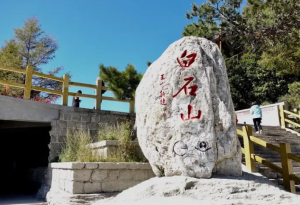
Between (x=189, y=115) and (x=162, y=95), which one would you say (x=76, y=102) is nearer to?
(x=162, y=95)

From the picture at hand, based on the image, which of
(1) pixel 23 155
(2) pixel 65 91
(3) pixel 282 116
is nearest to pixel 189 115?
(2) pixel 65 91

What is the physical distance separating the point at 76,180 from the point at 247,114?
10.2m

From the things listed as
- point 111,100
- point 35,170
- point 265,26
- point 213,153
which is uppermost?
point 265,26

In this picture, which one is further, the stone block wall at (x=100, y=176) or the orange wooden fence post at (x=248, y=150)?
the orange wooden fence post at (x=248, y=150)

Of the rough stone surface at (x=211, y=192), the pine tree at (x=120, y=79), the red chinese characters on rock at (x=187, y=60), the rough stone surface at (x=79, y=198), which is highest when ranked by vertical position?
the pine tree at (x=120, y=79)

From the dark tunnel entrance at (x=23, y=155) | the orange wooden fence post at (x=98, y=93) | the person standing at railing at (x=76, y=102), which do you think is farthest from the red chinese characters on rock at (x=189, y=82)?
the dark tunnel entrance at (x=23, y=155)

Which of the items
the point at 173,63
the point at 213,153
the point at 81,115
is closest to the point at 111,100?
the point at 81,115

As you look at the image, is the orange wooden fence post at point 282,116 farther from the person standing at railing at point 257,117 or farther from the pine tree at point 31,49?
the pine tree at point 31,49

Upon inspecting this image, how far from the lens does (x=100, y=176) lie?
228 inches

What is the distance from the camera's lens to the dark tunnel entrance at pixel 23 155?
9.99 m

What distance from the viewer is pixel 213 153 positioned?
4.34m

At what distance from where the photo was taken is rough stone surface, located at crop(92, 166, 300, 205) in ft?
12.2

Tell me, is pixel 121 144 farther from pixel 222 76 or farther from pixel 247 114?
pixel 247 114

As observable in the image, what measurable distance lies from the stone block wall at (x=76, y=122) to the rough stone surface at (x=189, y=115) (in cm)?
394
